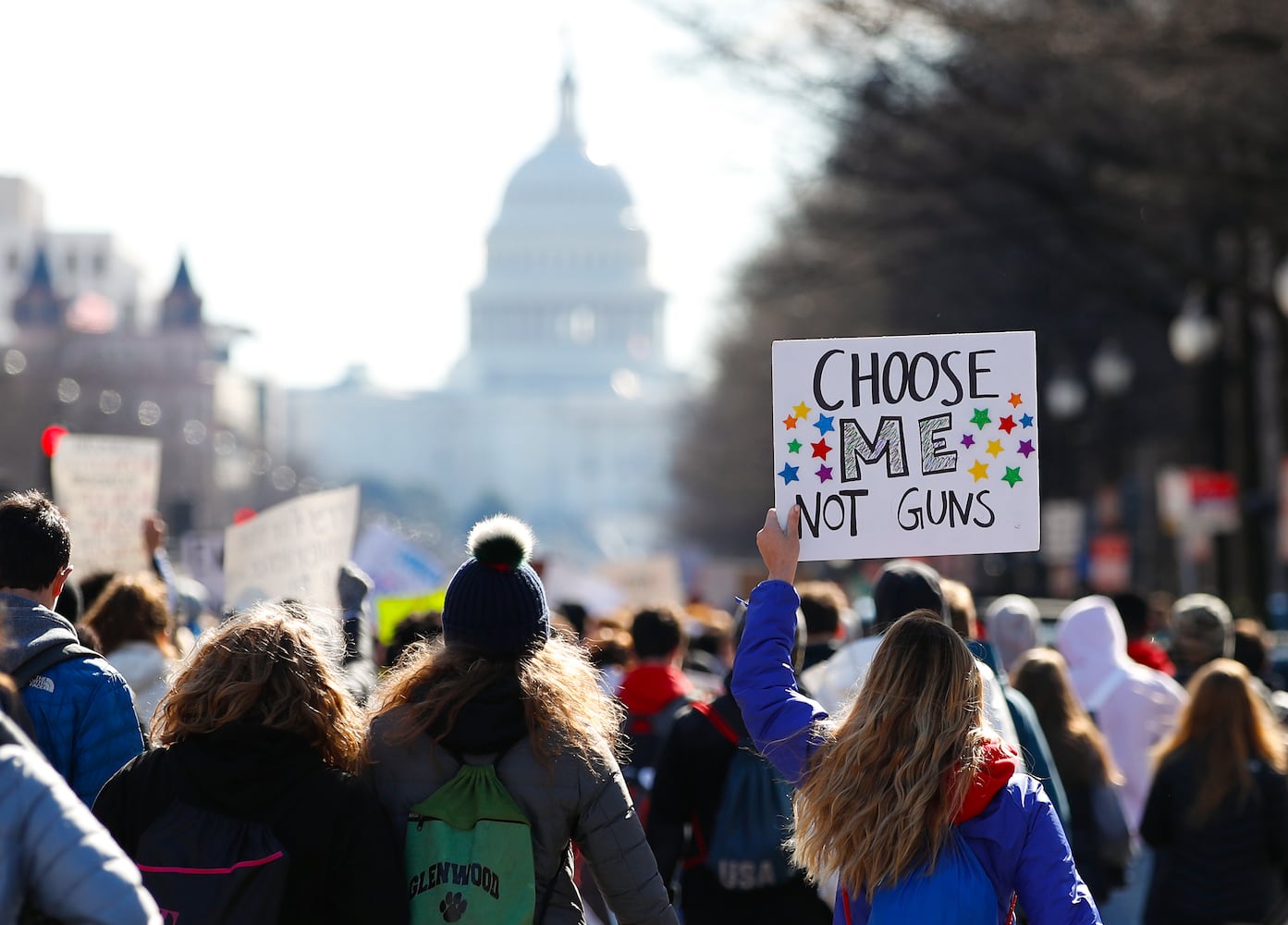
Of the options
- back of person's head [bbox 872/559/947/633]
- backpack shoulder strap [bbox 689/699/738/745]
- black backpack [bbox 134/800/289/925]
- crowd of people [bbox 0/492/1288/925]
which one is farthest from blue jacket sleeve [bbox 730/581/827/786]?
backpack shoulder strap [bbox 689/699/738/745]

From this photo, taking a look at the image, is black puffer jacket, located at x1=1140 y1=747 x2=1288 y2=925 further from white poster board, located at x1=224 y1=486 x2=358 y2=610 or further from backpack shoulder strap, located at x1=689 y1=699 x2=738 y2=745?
white poster board, located at x1=224 y1=486 x2=358 y2=610

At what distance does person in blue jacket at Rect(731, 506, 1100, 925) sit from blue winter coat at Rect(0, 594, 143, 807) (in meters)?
1.51

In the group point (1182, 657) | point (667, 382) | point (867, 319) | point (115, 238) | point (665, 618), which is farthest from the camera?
point (667, 382)

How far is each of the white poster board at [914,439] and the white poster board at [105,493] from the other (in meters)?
5.74

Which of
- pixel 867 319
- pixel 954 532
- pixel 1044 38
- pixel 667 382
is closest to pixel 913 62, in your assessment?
pixel 1044 38

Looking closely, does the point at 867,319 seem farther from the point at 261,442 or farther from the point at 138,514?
the point at 261,442

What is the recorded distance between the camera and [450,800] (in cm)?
411

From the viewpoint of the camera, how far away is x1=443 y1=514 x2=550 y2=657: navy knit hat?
4.29 meters

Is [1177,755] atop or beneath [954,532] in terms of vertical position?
beneath

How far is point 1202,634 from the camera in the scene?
8203 mm

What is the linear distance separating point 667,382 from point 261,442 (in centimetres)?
9049

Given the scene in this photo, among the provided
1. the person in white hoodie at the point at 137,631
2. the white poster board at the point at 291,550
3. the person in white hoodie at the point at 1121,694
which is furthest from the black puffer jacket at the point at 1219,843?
the white poster board at the point at 291,550

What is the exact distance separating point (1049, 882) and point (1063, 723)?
129 inches

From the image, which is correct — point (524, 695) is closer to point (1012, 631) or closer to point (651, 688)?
point (651, 688)
